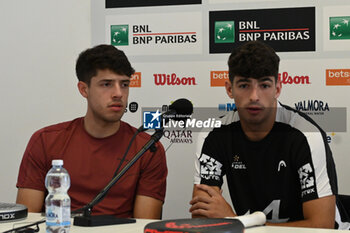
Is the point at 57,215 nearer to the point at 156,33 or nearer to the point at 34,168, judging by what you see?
the point at 34,168

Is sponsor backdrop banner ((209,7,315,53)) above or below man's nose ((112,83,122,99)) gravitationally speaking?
above

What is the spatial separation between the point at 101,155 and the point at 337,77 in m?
1.32

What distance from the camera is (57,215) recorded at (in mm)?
1462

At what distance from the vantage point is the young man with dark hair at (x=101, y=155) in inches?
89.0

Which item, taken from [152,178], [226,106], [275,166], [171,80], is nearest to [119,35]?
[171,80]

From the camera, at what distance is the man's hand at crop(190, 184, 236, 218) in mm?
1959

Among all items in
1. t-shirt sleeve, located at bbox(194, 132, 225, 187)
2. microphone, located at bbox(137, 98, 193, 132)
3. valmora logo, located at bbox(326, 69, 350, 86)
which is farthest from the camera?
valmora logo, located at bbox(326, 69, 350, 86)

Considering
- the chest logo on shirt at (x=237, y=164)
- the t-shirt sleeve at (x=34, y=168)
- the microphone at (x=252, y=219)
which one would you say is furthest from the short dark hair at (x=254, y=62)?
the t-shirt sleeve at (x=34, y=168)

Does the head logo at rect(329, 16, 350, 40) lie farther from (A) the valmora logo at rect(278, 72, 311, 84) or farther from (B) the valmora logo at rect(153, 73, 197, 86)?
(B) the valmora logo at rect(153, 73, 197, 86)

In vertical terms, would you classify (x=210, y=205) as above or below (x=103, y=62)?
below

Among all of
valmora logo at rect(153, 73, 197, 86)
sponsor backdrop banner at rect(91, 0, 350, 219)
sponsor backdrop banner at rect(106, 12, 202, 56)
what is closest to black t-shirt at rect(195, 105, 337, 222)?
sponsor backdrop banner at rect(91, 0, 350, 219)

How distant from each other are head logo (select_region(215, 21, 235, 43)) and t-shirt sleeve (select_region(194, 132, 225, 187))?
846mm

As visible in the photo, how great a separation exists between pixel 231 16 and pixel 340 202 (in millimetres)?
1251

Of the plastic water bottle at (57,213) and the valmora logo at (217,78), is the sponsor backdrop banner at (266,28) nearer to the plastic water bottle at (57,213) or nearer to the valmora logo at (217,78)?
the valmora logo at (217,78)
